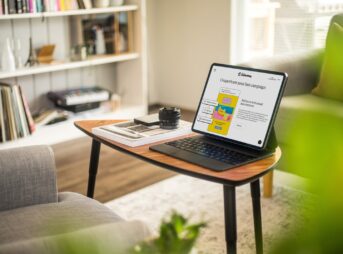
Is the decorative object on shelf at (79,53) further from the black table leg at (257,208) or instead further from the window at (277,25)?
the black table leg at (257,208)

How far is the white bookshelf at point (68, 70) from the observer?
339 cm

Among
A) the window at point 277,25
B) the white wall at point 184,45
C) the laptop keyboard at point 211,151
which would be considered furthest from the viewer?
the white wall at point 184,45

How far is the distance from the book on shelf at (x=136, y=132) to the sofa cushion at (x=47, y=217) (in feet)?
0.77

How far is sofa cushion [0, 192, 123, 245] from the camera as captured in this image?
4.42 ft

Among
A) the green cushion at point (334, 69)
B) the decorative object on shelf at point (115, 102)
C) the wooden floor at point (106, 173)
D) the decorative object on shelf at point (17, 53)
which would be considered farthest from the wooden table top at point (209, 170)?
the decorative object on shelf at point (115, 102)

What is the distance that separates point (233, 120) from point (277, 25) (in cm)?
238

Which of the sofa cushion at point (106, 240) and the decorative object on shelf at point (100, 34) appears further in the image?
the decorative object on shelf at point (100, 34)

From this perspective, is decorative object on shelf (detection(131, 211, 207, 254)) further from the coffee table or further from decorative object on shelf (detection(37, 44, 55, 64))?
decorative object on shelf (detection(37, 44, 55, 64))

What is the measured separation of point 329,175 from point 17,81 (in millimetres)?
3390

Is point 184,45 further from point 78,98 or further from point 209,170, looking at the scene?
point 209,170

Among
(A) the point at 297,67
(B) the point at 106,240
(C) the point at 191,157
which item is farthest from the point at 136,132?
(A) the point at 297,67

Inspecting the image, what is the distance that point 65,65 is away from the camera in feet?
11.4

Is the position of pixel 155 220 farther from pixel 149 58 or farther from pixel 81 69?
pixel 149 58

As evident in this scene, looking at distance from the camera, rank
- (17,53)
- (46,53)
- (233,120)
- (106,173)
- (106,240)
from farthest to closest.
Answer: (46,53)
(17,53)
(106,173)
(233,120)
(106,240)
